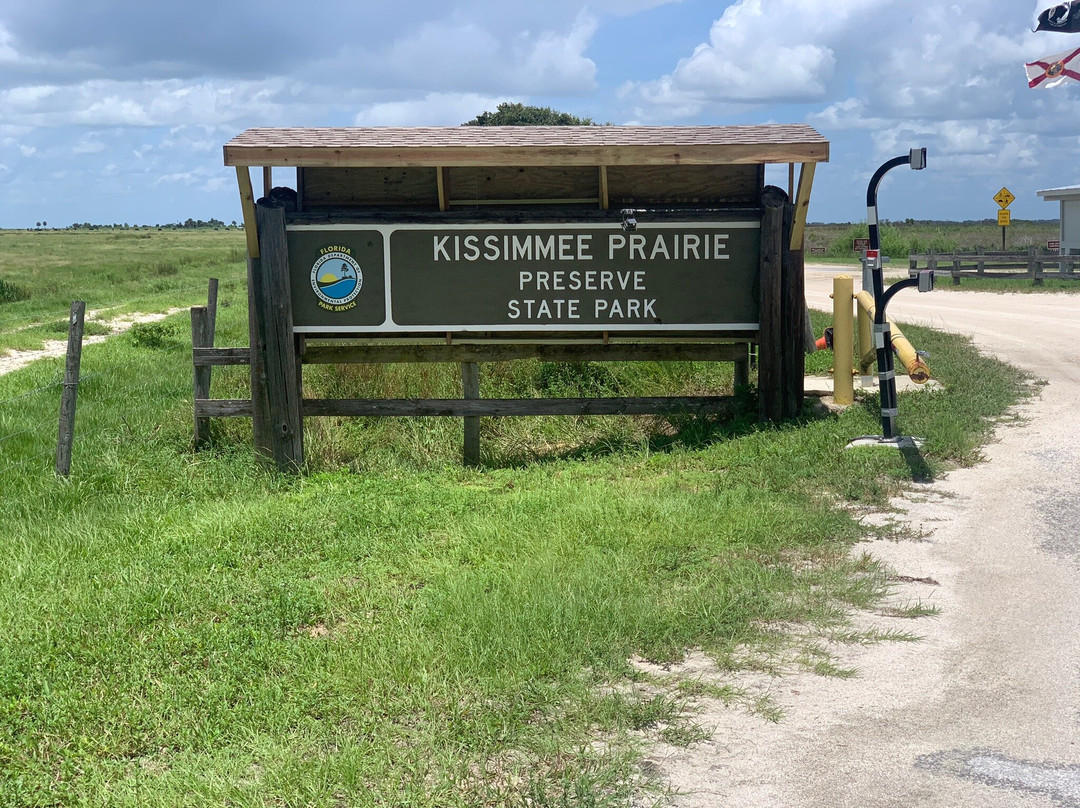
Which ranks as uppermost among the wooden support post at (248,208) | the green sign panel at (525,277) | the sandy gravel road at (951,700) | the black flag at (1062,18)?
the black flag at (1062,18)

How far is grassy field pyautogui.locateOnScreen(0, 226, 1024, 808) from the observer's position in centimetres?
385

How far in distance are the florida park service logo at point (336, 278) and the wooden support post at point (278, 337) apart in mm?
279

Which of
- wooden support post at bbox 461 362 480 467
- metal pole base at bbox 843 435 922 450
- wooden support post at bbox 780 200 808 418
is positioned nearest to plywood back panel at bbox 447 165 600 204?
wooden support post at bbox 461 362 480 467

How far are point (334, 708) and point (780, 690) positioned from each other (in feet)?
5.88

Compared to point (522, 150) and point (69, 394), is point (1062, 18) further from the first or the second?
point (69, 394)

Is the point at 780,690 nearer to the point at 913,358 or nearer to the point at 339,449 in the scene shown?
the point at 913,358

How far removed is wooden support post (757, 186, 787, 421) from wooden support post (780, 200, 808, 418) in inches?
1.5

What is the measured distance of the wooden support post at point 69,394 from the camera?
823 centimetres

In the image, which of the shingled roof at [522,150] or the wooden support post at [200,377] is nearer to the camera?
the shingled roof at [522,150]

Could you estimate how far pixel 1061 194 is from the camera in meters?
31.8

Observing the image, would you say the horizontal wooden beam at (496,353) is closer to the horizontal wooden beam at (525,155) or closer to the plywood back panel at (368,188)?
the plywood back panel at (368,188)

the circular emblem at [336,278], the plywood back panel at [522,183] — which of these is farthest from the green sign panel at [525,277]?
the plywood back panel at [522,183]

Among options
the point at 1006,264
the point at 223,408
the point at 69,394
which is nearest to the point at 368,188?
the point at 223,408

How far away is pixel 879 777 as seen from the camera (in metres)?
3.62
